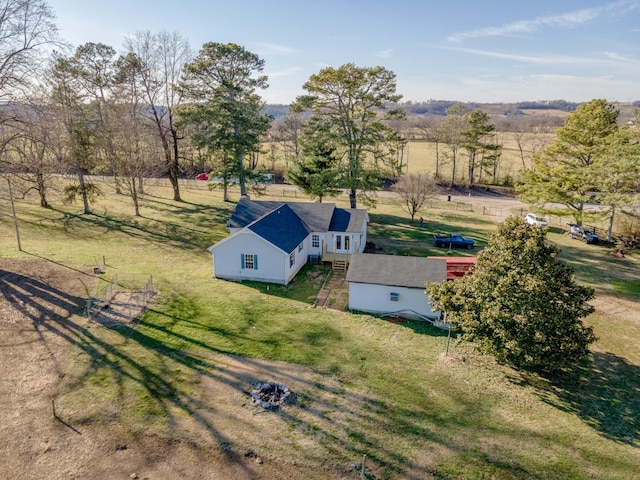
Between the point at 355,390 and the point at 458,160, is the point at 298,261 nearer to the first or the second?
the point at 355,390

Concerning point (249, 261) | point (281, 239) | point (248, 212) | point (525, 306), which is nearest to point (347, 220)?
point (281, 239)

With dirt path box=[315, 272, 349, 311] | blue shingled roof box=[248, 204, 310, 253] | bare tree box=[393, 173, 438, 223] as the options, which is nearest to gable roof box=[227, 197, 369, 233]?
blue shingled roof box=[248, 204, 310, 253]

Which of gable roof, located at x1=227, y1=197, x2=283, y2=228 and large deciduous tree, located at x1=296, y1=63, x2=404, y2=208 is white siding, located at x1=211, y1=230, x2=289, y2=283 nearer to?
gable roof, located at x1=227, y1=197, x2=283, y2=228

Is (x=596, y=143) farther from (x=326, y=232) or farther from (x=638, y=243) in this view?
(x=326, y=232)

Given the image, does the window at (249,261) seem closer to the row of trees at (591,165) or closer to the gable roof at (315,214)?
the gable roof at (315,214)

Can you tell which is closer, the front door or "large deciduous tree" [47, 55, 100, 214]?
the front door

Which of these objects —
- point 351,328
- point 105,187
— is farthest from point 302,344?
point 105,187

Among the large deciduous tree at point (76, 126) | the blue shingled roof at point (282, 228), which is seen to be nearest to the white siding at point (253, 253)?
the blue shingled roof at point (282, 228)
